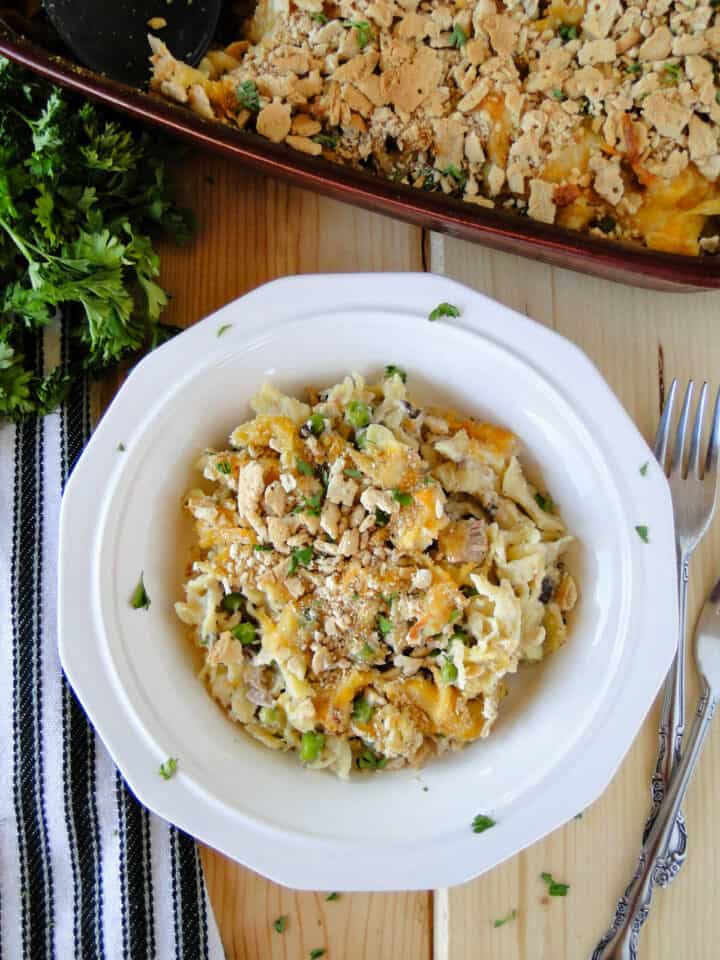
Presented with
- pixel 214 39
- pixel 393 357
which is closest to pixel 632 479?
pixel 393 357

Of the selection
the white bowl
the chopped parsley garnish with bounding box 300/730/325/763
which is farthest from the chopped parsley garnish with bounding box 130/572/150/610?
the chopped parsley garnish with bounding box 300/730/325/763

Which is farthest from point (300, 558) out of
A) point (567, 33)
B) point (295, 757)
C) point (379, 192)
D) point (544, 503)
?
point (567, 33)

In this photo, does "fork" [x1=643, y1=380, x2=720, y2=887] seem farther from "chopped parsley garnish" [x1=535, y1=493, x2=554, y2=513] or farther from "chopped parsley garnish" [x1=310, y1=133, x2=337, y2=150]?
"chopped parsley garnish" [x1=310, y1=133, x2=337, y2=150]

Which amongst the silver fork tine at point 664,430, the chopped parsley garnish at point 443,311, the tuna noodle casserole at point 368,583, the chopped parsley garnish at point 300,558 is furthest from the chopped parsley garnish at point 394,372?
the silver fork tine at point 664,430

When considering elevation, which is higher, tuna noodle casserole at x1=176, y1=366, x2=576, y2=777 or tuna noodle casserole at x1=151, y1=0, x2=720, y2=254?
tuna noodle casserole at x1=151, y1=0, x2=720, y2=254

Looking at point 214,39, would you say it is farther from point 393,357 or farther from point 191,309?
point 393,357

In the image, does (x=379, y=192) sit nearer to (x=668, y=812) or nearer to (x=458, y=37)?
(x=458, y=37)

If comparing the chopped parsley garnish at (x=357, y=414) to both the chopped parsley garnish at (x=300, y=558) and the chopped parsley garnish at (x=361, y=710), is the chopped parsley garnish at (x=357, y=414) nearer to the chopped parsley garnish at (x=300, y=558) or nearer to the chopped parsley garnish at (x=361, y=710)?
the chopped parsley garnish at (x=300, y=558)
